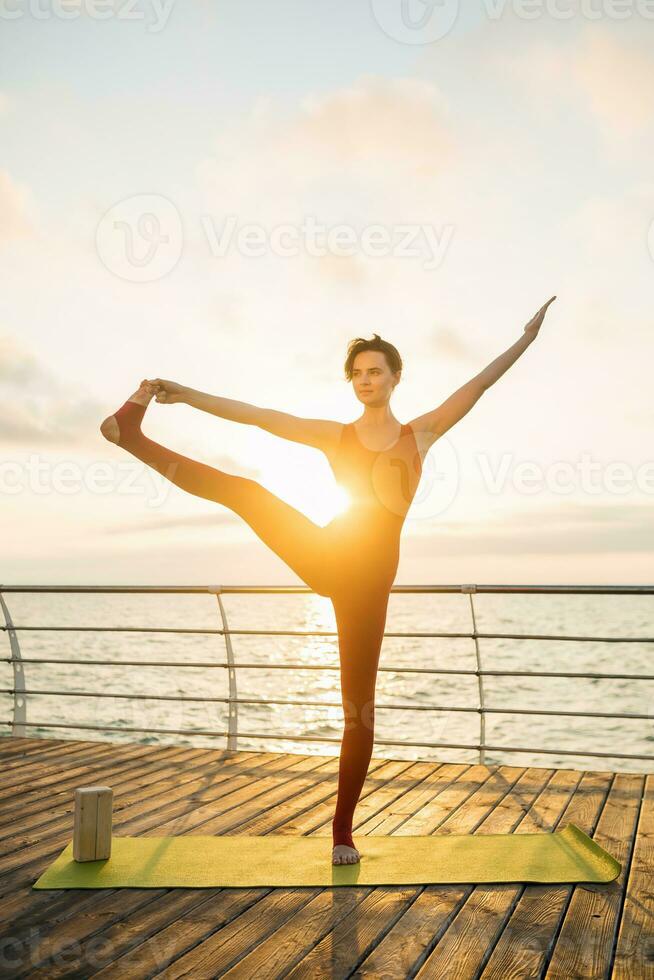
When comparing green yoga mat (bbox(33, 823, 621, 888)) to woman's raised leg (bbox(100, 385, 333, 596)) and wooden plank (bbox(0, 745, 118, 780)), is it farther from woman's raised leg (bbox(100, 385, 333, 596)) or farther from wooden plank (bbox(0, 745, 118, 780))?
wooden plank (bbox(0, 745, 118, 780))

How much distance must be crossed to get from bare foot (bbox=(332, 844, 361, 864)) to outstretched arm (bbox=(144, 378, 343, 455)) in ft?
4.97

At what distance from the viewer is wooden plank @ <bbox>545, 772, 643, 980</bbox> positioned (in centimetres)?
241

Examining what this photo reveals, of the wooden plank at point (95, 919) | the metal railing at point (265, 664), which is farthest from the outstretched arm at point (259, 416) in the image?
the wooden plank at point (95, 919)

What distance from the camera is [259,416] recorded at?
3494mm

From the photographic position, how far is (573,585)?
462 centimetres

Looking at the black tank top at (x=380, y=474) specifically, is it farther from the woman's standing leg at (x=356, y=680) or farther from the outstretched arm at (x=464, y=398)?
the woman's standing leg at (x=356, y=680)

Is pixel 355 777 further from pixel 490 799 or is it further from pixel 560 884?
pixel 490 799

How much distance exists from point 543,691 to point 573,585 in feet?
72.6

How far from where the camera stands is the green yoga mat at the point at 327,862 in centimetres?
312

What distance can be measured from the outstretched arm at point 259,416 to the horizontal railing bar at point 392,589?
30.3 inches

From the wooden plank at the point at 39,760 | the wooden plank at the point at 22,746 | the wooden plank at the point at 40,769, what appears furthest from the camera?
the wooden plank at the point at 22,746

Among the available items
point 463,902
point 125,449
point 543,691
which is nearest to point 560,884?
point 463,902

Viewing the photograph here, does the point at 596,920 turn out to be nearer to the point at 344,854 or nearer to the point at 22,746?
the point at 344,854

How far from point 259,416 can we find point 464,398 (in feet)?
2.68
